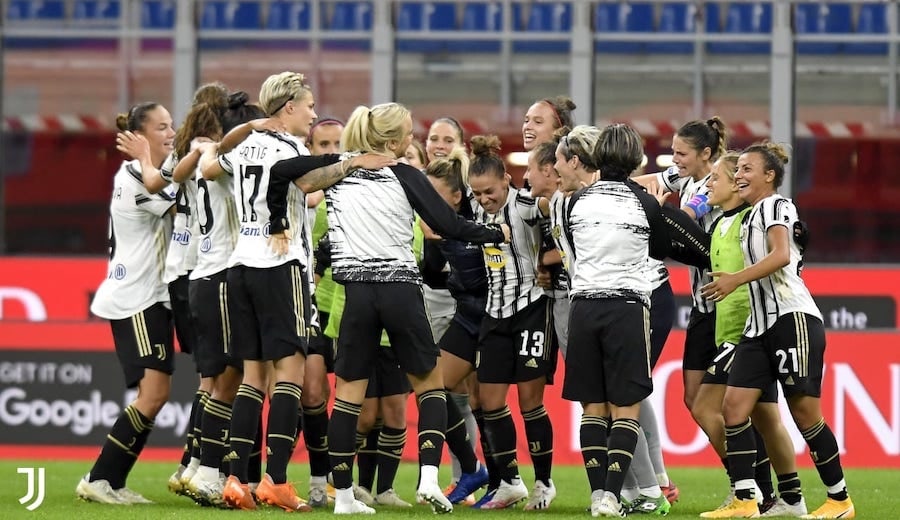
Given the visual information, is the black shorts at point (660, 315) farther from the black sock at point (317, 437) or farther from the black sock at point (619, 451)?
the black sock at point (317, 437)

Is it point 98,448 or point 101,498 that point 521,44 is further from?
point 101,498

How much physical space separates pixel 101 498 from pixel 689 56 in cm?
1024

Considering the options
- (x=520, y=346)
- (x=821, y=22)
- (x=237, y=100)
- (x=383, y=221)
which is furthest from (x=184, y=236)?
(x=821, y=22)

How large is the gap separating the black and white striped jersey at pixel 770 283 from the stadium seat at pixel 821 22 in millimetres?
9323

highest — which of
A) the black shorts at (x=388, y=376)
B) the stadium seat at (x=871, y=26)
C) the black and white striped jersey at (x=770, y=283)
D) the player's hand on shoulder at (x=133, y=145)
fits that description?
the stadium seat at (x=871, y=26)

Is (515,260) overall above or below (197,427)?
A: above

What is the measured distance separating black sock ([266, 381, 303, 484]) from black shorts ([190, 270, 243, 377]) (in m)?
0.47

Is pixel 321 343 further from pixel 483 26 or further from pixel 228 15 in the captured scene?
pixel 228 15

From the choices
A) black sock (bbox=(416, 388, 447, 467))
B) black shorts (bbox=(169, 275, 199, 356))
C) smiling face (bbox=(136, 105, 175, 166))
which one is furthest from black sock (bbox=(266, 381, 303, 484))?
smiling face (bbox=(136, 105, 175, 166))

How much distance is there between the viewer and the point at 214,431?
795 centimetres

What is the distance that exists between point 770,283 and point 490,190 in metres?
1.54

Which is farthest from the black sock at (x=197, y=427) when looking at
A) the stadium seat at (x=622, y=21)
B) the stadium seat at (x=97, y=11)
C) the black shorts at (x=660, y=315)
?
the stadium seat at (x=97, y=11)

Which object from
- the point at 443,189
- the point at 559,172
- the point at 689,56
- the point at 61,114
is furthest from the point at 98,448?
the point at 689,56

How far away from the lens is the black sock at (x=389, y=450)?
27.2 ft
